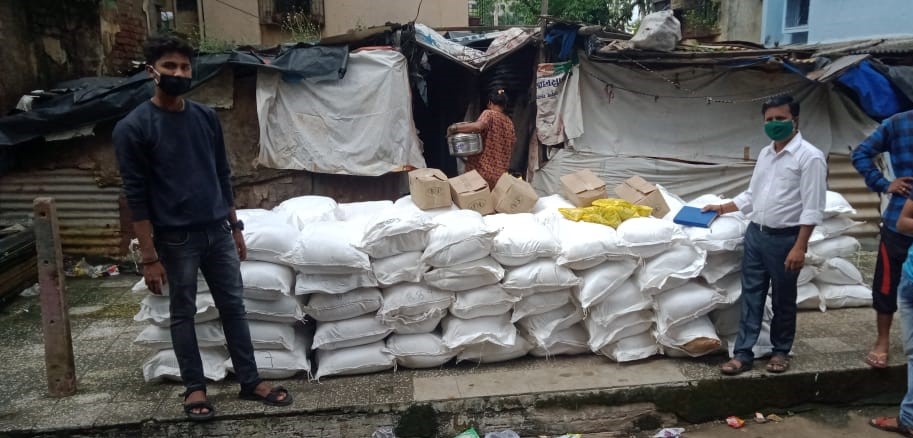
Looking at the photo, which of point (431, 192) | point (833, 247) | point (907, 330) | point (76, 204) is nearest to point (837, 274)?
point (833, 247)

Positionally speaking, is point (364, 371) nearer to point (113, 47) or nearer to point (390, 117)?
point (390, 117)

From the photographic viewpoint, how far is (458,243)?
11.3 ft

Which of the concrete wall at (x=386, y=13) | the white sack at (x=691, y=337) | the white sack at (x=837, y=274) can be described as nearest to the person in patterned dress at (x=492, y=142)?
the white sack at (x=691, y=337)

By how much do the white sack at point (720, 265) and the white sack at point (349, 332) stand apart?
2.04m

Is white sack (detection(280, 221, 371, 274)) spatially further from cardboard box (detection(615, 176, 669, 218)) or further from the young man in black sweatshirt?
cardboard box (detection(615, 176, 669, 218))

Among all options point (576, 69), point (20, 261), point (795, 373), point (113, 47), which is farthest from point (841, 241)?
point (113, 47)

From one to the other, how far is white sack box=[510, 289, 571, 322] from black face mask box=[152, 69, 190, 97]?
2231mm

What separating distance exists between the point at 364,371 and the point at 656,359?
187cm

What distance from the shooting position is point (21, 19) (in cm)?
643

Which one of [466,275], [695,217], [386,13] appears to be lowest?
[466,275]

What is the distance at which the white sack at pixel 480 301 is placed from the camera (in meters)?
3.53

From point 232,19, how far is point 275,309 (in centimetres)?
935

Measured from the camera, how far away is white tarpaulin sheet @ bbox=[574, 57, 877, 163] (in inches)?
275

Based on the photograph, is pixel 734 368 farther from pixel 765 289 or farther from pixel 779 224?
pixel 779 224
